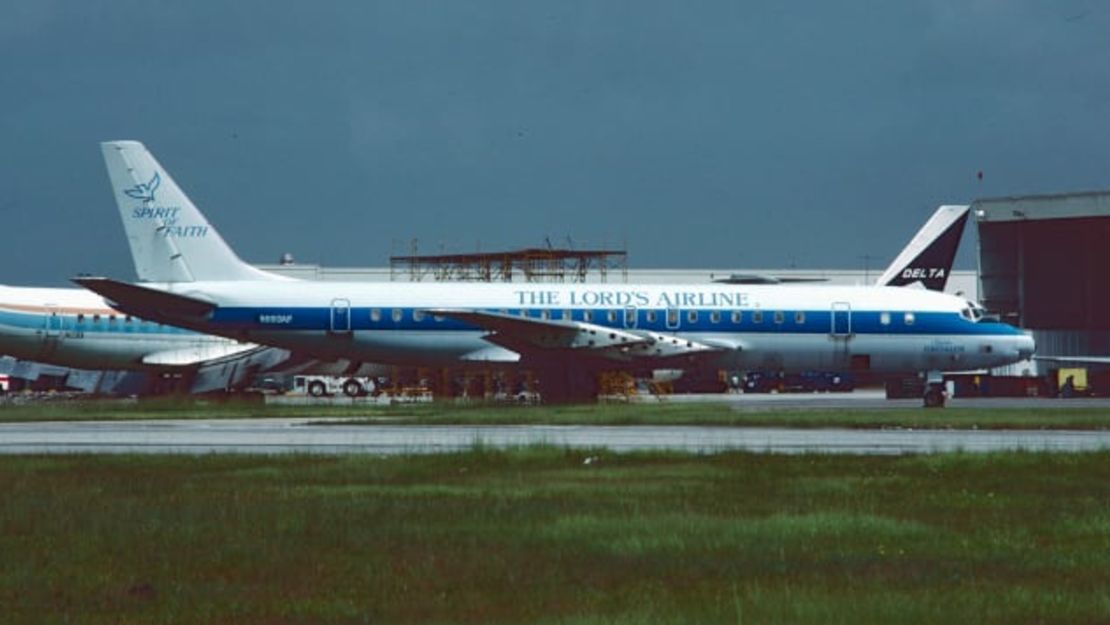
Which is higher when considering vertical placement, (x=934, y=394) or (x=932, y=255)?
Answer: (x=932, y=255)

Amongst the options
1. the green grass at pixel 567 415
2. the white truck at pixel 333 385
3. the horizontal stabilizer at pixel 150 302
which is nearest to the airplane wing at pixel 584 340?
the green grass at pixel 567 415

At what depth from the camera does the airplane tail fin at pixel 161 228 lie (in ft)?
189

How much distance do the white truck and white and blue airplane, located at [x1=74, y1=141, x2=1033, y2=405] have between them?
24.1m

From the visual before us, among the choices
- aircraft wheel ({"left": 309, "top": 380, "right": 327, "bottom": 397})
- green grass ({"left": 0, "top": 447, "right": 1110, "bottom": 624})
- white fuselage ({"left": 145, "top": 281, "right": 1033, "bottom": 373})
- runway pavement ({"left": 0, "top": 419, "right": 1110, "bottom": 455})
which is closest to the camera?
green grass ({"left": 0, "top": 447, "right": 1110, "bottom": 624})

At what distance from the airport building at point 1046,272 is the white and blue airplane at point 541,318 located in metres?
27.6

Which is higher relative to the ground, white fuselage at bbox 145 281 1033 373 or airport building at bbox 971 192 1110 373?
airport building at bbox 971 192 1110 373

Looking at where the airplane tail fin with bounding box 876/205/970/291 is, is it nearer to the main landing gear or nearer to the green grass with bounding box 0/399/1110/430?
the main landing gear

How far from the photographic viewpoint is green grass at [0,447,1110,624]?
39.3ft

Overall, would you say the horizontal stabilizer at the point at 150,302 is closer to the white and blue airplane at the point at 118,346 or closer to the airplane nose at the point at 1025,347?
the white and blue airplane at the point at 118,346

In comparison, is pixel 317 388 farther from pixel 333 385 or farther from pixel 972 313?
pixel 972 313

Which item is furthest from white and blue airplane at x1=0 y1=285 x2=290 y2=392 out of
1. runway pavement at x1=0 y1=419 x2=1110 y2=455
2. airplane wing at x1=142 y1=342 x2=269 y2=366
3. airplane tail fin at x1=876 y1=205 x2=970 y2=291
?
airplane tail fin at x1=876 y1=205 x2=970 y2=291

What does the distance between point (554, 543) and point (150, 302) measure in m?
40.7

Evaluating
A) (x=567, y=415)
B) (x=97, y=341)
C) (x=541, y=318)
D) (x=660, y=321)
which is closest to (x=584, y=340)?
(x=541, y=318)

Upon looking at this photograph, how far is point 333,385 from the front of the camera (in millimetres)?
94750
